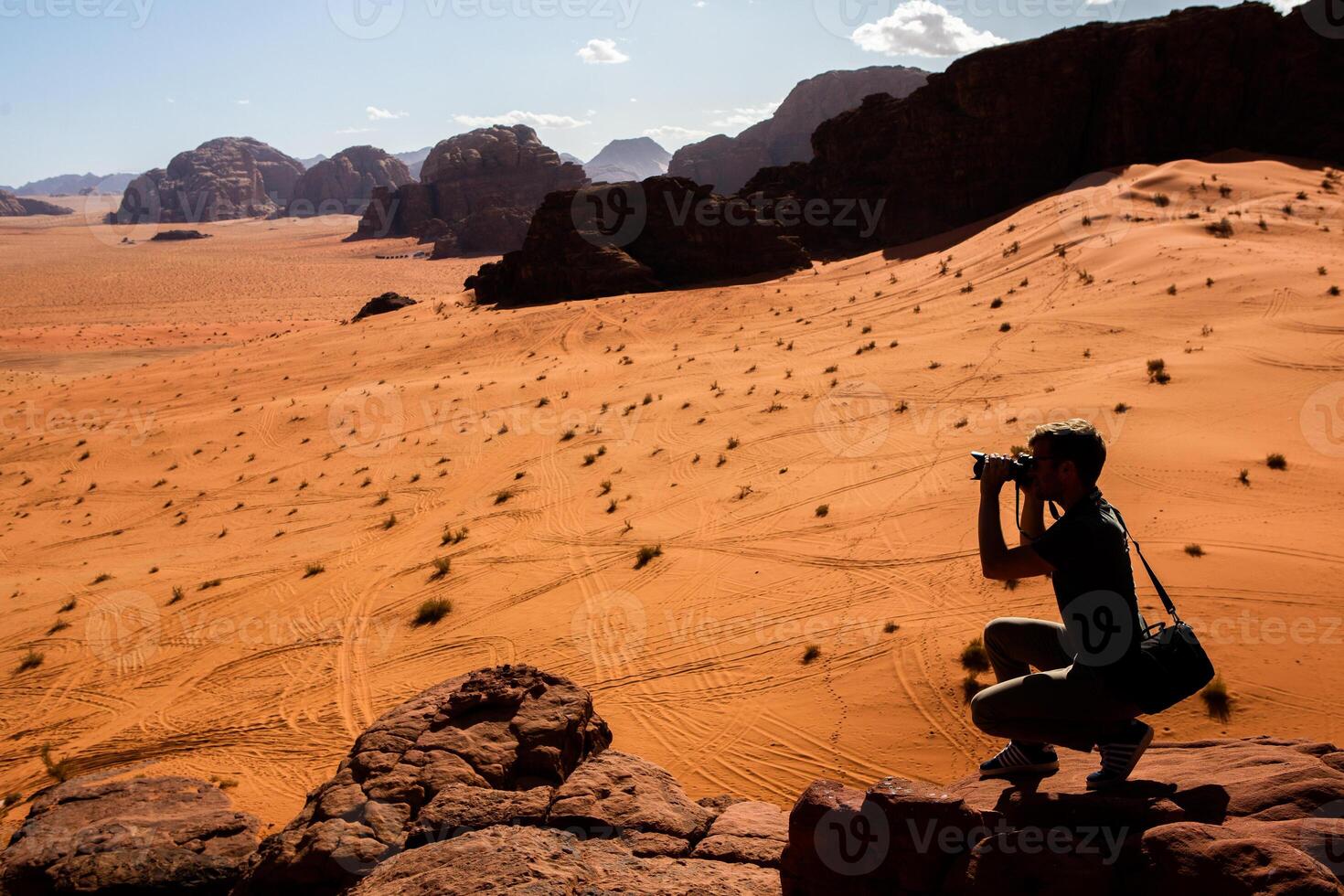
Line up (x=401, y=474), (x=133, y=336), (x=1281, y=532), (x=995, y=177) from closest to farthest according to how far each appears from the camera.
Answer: (x=1281, y=532) → (x=401, y=474) → (x=995, y=177) → (x=133, y=336)

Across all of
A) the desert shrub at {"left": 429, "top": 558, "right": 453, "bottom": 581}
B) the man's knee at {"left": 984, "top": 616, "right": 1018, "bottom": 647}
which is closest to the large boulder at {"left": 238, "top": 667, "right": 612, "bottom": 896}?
the man's knee at {"left": 984, "top": 616, "right": 1018, "bottom": 647}

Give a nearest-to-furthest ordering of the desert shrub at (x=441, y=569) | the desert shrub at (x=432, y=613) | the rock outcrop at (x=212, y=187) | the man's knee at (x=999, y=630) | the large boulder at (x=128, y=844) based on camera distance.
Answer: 1. the man's knee at (x=999, y=630)
2. the large boulder at (x=128, y=844)
3. the desert shrub at (x=432, y=613)
4. the desert shrub at (x=441, y=569)
5. the rock outcrop at (x=212, y=187)

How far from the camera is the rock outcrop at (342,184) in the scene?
13062 cm

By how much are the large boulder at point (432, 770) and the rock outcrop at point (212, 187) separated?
5320 inches

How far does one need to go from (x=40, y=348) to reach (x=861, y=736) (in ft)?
154

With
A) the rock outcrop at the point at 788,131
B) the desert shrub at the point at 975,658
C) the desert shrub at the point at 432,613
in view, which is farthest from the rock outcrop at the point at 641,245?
the rock outcrop at the point at 788,131

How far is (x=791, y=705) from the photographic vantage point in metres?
7.09

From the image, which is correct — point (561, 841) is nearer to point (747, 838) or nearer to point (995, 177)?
point (747, 838)

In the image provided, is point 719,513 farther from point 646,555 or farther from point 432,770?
point 432,770

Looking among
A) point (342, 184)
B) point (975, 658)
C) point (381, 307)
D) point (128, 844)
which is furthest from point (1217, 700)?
point (342, 184)

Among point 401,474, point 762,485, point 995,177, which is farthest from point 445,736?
point 995,177

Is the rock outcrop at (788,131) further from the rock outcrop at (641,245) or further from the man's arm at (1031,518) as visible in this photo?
the man's arm at (1031,518)

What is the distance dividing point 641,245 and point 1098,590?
34.3m

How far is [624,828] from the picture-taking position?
4113 millimetres
